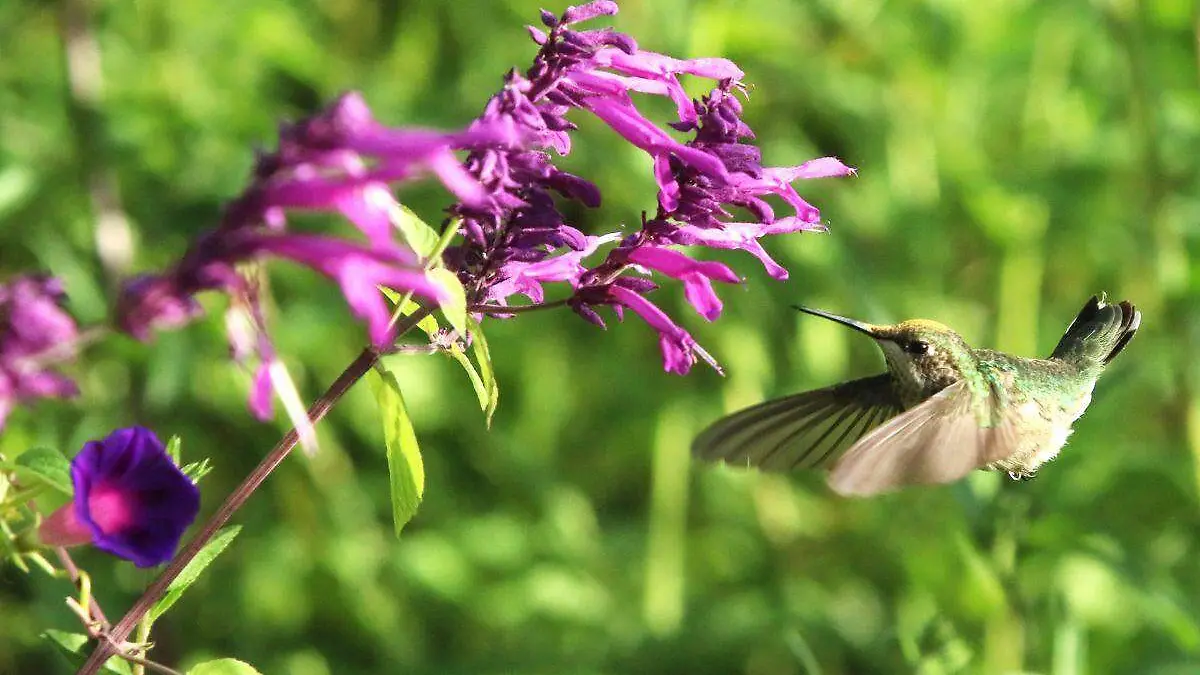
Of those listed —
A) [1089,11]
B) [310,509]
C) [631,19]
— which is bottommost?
[310,509]

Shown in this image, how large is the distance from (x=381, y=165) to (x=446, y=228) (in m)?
0.23

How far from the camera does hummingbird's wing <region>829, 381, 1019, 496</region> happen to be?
5.35ft

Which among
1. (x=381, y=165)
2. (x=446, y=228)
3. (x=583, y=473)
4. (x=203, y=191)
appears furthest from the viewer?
(x=583, y=473)

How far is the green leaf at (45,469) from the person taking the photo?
1337mm

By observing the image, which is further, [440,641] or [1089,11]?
[440,641]

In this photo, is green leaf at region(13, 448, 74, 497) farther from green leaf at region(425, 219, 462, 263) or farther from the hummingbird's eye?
the hummingbird's eye

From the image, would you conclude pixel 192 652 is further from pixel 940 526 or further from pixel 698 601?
pixel 940 526

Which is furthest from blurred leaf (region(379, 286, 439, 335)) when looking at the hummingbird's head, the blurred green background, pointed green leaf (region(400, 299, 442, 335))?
the blurred green background

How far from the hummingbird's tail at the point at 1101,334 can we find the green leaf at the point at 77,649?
5.09 feet

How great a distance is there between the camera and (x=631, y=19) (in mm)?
3607

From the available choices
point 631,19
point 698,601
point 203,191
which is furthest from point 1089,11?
point 203,191

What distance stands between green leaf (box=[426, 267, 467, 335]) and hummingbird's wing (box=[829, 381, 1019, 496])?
1.65ft

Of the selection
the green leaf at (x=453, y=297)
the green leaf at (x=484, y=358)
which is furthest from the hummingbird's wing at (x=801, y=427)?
the green leaf at (x=453, y=297)

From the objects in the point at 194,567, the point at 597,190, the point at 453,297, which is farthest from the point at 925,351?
the point at 194,567
